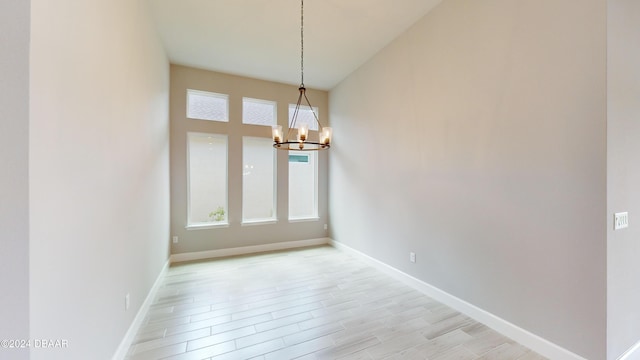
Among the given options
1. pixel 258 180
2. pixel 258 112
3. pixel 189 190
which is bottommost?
pixel 189 190

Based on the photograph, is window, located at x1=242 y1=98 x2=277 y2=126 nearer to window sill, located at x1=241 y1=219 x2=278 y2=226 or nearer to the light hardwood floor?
window sill, located at x1=241 y1=219 x2=278 y2=226

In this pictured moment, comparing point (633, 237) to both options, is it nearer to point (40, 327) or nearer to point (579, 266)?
point (579, 266)

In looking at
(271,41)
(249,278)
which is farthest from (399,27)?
(249,278)

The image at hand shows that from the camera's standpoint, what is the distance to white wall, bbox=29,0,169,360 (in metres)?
1.11

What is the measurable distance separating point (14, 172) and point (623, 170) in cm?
371

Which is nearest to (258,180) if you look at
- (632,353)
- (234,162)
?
(234,162)

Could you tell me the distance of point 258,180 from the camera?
526 centimetres

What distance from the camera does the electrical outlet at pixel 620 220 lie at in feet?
6.02

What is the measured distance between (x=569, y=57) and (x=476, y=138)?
3.02 ft

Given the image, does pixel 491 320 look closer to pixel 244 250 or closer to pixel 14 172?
pixel 14 172

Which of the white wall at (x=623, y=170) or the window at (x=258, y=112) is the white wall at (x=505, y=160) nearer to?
the white wall at (x=623, y=170)

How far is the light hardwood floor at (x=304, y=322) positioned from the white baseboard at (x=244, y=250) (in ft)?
2.00

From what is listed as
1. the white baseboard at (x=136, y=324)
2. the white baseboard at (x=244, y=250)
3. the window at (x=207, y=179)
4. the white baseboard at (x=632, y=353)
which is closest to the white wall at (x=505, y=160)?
the white baseboard at (x=632, y=353)

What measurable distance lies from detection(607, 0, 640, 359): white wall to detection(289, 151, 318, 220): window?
14.8 feet
